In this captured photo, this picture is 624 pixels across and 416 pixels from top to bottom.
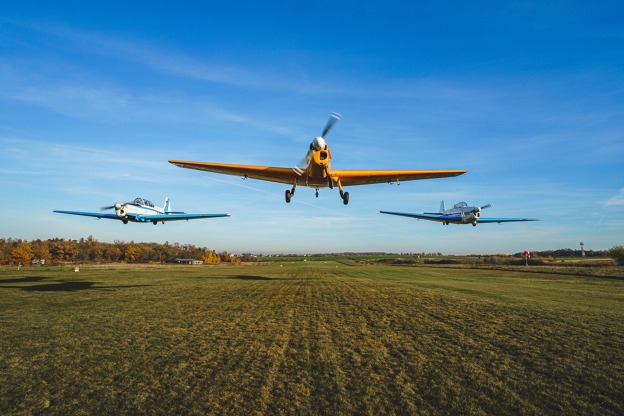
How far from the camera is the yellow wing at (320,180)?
20281mm

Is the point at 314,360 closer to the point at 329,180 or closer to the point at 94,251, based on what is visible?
the point at 329,180

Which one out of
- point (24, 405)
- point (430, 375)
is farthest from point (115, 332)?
point (430, 375)

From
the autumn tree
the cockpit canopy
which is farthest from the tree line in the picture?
the cockpit canopy

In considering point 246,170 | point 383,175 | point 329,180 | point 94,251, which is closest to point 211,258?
point 94,251

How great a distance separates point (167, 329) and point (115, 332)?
1790 mm

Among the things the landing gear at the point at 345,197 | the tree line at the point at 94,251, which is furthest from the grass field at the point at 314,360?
the tree line at the point at 94,251

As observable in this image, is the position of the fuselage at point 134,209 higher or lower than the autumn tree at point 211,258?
higher

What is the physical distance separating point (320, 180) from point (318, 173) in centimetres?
105

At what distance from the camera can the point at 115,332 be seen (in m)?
13.0

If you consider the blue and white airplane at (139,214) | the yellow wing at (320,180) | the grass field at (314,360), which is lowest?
the grass field at (314,360)

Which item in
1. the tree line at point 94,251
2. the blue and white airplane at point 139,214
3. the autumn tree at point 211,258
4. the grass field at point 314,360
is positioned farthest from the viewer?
the autumn tree at point 211,258

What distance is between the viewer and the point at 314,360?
9664mm

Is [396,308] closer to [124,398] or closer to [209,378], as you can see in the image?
[209,378]

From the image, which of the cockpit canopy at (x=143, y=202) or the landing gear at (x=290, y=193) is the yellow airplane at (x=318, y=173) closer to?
Result: the landing gear at (x=290, y=193)
